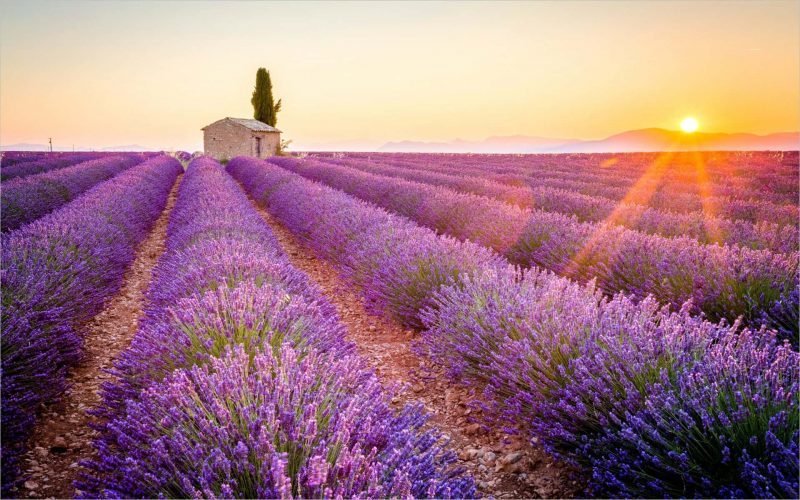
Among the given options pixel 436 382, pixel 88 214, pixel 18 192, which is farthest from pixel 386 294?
pixel 18 192

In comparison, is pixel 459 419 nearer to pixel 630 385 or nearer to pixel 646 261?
pixel 630 385

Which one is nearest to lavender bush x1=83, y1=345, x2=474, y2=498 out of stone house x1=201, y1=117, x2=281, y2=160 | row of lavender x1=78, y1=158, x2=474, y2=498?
row of lavender x1=78, y1=158, x2=474, y2=498

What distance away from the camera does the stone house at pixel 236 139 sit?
96.1 ft

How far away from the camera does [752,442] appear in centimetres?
139

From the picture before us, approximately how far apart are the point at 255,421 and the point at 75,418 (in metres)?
1.89

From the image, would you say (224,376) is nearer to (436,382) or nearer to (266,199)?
(436,382)

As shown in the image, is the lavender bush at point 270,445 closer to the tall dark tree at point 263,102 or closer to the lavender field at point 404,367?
the lavender field at point 404,367

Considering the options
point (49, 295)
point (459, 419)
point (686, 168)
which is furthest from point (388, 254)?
point (686, 168)

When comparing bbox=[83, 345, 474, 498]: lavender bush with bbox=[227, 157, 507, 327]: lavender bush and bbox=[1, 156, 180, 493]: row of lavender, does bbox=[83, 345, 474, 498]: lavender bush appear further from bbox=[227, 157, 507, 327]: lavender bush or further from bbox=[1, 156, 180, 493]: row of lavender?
bbox=[227, 157, 507, 327]: lavender bush

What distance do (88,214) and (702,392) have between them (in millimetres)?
6476

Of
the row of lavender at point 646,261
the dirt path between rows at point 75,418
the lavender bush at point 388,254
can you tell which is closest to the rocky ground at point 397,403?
the dirt path between rows at point 75,418

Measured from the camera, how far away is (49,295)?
10.2ft

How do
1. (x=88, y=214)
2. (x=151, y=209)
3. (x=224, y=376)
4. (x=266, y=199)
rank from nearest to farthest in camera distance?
(x=224, y=376) < (x=88, y=214) < (x=151, y=209) < (x=266, y=199)

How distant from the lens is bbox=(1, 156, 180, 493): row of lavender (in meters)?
2.18
